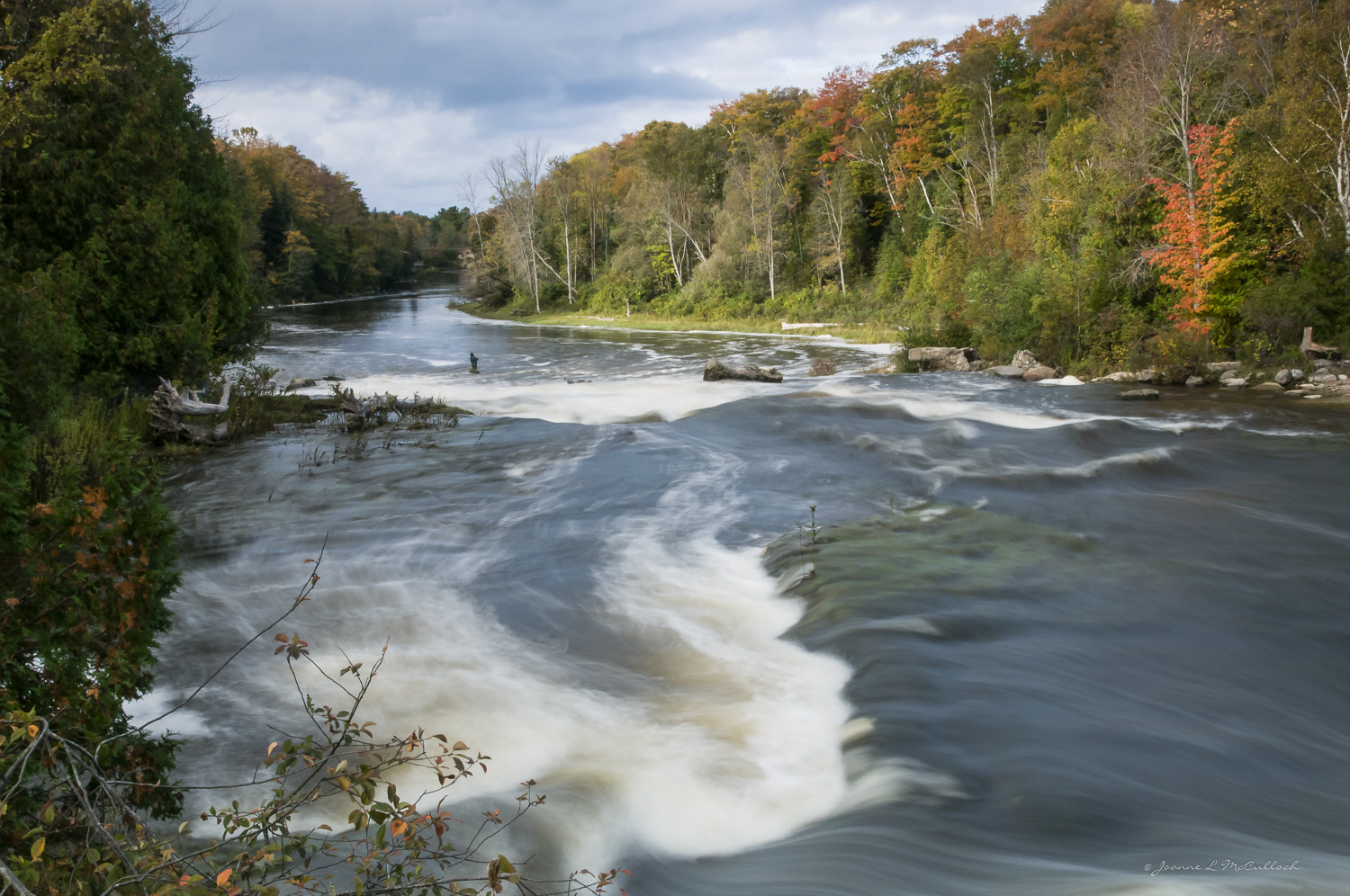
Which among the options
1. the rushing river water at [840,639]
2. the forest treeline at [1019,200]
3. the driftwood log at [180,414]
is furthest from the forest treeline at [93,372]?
the forest treeline at [1019,200]

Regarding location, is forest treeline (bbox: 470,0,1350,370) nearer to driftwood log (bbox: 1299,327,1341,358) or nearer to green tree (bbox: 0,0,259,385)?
driftwood log (bbox: 1299,327,1341,358)

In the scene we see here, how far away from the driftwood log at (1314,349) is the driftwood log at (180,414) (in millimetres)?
22938

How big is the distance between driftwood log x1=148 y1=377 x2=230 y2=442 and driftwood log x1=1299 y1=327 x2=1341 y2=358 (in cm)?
2294

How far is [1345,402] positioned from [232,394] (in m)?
22.0

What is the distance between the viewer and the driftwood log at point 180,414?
12805mm

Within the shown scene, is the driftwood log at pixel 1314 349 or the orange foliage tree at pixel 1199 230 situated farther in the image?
the orange foliage tree at pixel 1199 230

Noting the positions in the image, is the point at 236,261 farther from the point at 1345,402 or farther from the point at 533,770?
the point at 1345,402

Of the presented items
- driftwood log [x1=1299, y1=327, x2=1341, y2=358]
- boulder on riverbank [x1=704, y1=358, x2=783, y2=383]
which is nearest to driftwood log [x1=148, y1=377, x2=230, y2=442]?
boulder on riverbank [x1=704, y1=358, x2=783, y2=383]

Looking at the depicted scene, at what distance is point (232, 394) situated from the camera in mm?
15203

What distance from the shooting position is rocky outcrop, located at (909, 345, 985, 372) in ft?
81.5

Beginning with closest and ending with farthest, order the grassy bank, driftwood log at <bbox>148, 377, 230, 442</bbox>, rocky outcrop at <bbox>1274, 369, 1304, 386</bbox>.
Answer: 1. driftwood log at <bbox>148, 377, 230, 442</bbox>
2. rocky outcrop at <bbox>1274, 369, 1304, 386</bbox>
3. the grassy bank

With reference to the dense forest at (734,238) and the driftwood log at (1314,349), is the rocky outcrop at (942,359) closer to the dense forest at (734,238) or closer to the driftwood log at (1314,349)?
the dense forest at (734,238)

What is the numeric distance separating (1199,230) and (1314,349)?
413 cm

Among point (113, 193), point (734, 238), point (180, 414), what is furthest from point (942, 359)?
point (734, 238)
